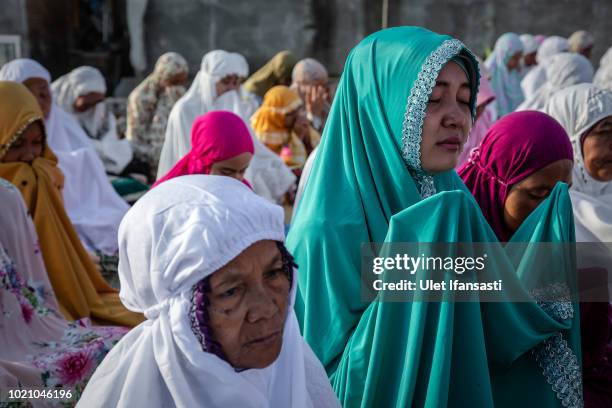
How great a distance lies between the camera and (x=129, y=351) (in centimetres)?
166

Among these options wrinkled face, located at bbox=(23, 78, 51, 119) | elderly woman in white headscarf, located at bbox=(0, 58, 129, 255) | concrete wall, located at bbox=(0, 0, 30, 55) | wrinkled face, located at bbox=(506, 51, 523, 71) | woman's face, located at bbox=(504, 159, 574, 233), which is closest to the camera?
woman's face, located at bbox=(504, 159, 574, 233)

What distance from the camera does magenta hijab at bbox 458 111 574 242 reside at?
2.57 metres

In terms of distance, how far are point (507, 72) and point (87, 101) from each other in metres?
6.48

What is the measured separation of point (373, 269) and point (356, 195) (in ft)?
0.84

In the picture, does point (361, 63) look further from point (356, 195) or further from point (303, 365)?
point (303, 365)

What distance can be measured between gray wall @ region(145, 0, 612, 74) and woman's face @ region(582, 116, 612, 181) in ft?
35.8

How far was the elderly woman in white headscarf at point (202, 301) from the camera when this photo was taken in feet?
A: 5.17

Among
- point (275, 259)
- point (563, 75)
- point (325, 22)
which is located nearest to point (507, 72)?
point (325, 22)

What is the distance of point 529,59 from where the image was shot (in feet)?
41.8

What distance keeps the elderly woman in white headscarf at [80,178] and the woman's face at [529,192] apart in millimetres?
3726

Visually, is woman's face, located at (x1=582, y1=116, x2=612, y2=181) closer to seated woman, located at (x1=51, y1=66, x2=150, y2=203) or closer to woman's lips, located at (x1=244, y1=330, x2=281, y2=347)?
woman's lips, located at (x1=244, y1=330, x2=281, y2=347)

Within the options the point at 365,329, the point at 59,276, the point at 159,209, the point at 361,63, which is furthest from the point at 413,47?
the point at 59,276

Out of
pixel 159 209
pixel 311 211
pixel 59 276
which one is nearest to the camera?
pixel 159 209

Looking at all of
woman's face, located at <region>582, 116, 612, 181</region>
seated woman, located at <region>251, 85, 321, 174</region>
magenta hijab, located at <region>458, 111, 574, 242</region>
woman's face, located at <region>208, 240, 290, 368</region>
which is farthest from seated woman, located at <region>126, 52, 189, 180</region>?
woman's face, located at <region>208, 240, 290, 368</region>
